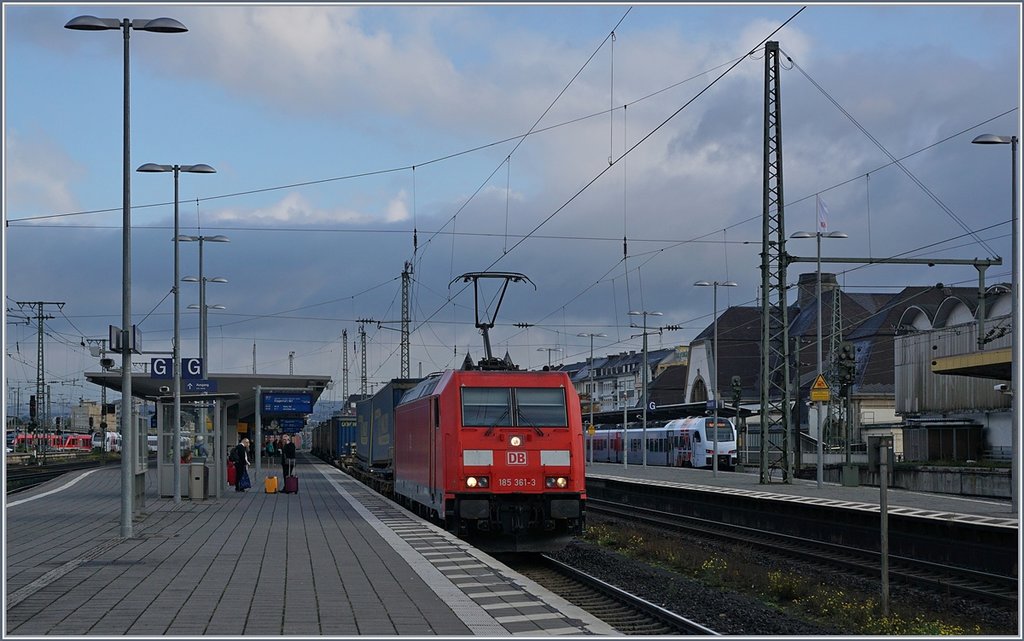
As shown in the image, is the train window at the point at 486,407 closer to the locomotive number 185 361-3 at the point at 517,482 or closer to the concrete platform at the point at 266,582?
the locomotive number 185 361-3 at the point at 517,482

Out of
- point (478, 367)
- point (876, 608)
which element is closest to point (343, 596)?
point (876, 608)

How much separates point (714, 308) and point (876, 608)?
4201 cm

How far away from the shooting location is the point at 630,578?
18047 millimetres

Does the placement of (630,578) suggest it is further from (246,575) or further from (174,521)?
(174,521)

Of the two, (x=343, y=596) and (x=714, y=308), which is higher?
(x=714, y=308)

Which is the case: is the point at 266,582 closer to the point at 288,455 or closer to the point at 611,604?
the point at 611,604

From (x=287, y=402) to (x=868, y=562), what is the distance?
40.6 metres

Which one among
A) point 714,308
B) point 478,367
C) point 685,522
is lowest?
point 685,522

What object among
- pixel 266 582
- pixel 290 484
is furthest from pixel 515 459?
pixel 290 484

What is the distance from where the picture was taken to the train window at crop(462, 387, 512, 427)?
67.1ft

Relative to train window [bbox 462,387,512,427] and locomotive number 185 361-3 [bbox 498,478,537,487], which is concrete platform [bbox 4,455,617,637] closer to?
locomotive number 185 361-3 [bbox 498,478,537,487]

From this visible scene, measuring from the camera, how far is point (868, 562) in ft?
63.4

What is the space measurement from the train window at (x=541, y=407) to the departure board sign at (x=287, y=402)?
36017mm

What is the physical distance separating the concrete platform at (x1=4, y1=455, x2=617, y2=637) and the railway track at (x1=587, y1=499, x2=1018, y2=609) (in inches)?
219
